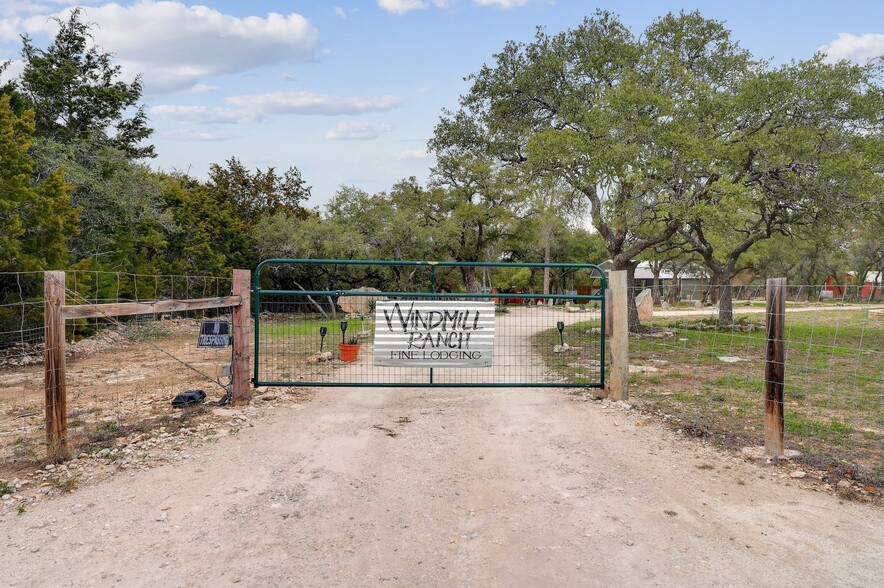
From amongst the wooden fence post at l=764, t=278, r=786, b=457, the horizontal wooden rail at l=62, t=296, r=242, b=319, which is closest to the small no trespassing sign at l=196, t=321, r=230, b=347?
the horizontal wooden rail at l=62, t=296, r=242, b=319

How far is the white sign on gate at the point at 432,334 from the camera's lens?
25.7 feet

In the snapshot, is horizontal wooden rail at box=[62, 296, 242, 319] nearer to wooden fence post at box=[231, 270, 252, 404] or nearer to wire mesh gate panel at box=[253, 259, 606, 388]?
wooden fence post at box=[231, 270, 252, 404]

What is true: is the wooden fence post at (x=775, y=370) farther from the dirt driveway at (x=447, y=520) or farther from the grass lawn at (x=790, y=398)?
the dirt driveway at (x=447, y=520)

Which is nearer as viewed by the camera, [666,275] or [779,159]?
[779,159]

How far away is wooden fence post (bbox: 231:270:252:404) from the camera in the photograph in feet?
24.6

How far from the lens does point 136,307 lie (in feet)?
20.3

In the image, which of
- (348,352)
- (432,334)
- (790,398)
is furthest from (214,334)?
(790,398)

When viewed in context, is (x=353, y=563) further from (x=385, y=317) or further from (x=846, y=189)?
(x=846, y=189)

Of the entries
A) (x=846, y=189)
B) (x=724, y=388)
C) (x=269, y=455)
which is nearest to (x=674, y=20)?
(x=846, y=189)

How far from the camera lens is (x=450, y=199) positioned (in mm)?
28156

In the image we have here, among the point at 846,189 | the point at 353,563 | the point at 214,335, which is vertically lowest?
the point at 353,563

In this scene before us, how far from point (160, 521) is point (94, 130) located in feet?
68.4

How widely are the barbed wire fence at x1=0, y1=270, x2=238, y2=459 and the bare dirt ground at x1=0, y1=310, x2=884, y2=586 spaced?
53.8 inches

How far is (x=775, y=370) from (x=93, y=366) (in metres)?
11.6
